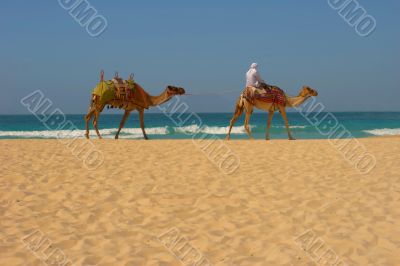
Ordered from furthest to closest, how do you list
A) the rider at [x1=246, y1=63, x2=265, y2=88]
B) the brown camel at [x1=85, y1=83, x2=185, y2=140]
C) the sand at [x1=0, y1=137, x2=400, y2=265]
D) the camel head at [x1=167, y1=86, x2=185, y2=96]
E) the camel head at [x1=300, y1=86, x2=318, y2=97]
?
the camel head at [x1=300, y1=86, x2=318, y2=97]
the camel head at [x1=167, y1=86, x2=185, y2=96]
the brown camel at [x1=85, y1=83, x2=185, y2=140]
the rider at [x1=246, y1=63, x2=265, y2=88]
the sand at [x1=0, y1=137, x2=400, y2=265]

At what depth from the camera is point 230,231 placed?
4.86 metres

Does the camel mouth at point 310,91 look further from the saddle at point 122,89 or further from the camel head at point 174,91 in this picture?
the saddle at point 122,89

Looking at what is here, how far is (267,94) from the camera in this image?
14586mm

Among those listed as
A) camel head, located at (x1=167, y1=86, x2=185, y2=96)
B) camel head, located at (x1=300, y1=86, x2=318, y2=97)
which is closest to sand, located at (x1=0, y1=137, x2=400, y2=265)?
camel head, located at (x1=167, y1=86, x2=185, y2=96)

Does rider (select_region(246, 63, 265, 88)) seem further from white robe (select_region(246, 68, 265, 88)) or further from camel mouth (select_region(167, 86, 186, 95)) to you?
camel mouth (select_region(167, 86, 186, 95))

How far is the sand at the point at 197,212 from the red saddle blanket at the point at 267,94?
16.9 ft

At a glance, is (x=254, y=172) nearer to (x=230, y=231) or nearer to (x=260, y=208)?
(x=260, y=208)

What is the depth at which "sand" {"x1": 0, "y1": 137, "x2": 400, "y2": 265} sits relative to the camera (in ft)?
13.8

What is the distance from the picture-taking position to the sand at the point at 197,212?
421cm

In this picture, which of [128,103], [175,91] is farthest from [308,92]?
[128,103]

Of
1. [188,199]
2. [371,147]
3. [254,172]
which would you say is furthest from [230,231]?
[371,147]

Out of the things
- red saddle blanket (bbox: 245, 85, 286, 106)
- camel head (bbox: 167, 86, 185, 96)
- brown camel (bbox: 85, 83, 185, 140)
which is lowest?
brown camel (bbox: 85, 83, 185, 140)

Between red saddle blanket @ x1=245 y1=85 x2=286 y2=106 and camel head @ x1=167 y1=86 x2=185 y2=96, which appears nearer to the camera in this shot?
red saddle blanket @ x1=245 y1=85 x2=286 y2=106

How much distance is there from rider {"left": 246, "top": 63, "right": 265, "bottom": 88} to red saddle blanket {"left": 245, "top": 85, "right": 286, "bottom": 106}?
0.52ft
